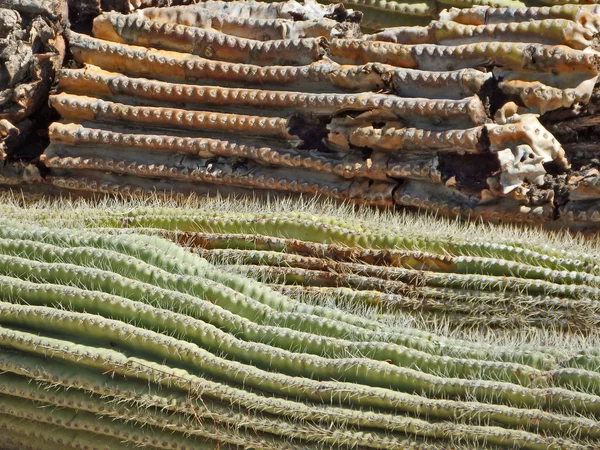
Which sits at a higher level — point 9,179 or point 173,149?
point 173,149

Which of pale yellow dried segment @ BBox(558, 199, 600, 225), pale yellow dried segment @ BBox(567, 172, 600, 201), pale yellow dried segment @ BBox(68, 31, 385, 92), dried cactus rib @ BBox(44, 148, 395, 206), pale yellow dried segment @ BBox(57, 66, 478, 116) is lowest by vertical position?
dried cactus rib @ BBox(44, 148, 395, 206)

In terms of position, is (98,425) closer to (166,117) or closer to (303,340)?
(303,340)

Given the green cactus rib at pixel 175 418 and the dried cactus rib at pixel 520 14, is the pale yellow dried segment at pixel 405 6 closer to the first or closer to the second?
the dried cactus rib at pixel 520 14

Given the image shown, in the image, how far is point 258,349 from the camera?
288cm

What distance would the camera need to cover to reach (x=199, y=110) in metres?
4.13

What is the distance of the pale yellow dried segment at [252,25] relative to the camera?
417cm

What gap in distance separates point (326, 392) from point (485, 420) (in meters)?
0.46

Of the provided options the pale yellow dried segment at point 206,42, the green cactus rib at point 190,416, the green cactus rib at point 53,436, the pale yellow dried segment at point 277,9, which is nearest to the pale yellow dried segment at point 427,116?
the pale yellow dried segment at point 206,42


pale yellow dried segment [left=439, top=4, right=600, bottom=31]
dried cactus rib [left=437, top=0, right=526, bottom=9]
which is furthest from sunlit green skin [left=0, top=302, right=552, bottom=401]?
dried cactus rib [left=437, top=0, right=526, bottom=9]

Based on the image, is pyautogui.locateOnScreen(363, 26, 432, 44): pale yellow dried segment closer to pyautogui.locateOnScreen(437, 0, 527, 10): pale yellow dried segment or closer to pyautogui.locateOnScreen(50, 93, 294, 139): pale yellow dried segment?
pyautogui.locateOnScreen(437, 0, 527, 10): pale yellow dried segment

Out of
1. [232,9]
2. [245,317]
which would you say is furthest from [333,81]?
[245,317]

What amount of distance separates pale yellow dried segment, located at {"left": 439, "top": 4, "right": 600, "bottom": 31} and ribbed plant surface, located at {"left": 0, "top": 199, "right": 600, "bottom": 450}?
921mm

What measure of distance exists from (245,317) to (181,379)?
12.3 inches

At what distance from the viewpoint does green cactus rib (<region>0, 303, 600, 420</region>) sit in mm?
2674
